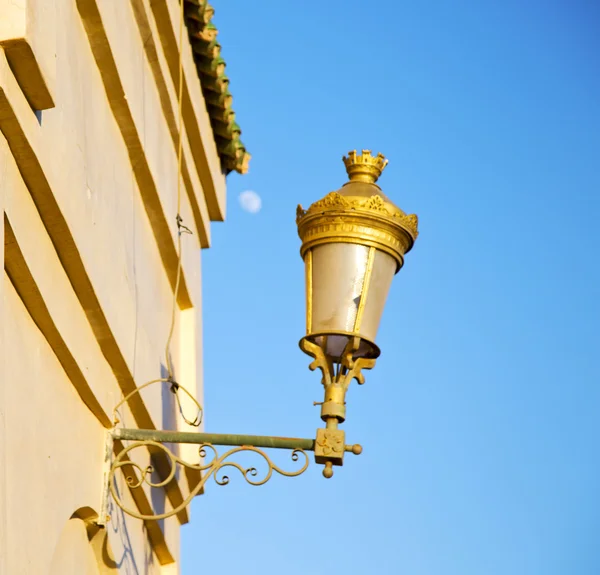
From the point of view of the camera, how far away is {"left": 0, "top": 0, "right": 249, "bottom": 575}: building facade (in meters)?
4.58

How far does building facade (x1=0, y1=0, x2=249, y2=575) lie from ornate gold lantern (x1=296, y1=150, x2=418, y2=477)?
2.86ft

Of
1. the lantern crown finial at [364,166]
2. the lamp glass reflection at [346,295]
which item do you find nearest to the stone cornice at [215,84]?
the lantern crown finial at [364,166]

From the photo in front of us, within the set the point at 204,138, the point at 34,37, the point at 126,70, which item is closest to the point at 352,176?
the point at 126,70

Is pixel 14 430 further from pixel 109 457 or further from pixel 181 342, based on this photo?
pixel 181 342

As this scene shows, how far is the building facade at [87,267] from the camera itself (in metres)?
4.58

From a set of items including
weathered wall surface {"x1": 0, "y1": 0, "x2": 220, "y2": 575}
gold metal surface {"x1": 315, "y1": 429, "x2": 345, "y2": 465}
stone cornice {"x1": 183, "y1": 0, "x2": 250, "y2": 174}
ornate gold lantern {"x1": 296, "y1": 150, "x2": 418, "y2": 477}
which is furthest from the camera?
stone cornice {"x1": 183, "y1": 0, "x2": 250, "y2": 174}

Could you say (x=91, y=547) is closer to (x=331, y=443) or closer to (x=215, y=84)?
(x=331, y=443)

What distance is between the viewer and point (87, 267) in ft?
17.8

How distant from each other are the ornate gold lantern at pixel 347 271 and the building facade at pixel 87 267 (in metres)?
0.87

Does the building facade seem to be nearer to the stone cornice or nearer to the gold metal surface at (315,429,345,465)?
the stone cornice

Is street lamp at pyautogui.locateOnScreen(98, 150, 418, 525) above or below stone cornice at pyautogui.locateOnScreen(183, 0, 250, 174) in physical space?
below

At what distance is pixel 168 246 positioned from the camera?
7.52 metres

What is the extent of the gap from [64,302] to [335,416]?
1.15 meters

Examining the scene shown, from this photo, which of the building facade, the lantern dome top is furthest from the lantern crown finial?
the building facade
